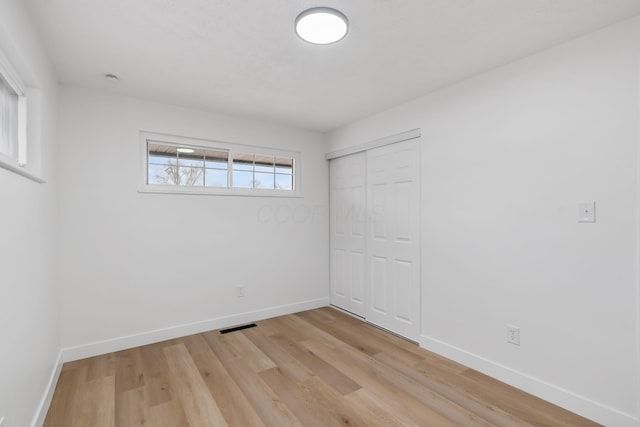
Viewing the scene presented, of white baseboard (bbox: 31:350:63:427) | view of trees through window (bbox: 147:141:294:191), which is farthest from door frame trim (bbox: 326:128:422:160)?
white baseboard (bbox: 31:350:63:427)

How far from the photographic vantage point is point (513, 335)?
231 cm

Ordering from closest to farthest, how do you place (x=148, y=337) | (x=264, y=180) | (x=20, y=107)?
(x=20, y=107), (x=148, y=337), (x=264, y=180)

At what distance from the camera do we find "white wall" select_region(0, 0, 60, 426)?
4.49 ft

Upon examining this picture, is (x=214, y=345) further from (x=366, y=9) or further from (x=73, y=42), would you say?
(x=366, y=9)

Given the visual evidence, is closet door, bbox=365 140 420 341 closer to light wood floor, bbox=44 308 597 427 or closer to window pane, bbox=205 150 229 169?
light wood floor, bbox=44 308 597 427

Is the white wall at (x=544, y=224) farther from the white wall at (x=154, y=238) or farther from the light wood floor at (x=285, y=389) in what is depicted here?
the white wall at (x=154, y=238)

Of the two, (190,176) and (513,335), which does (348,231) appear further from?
(513,335)

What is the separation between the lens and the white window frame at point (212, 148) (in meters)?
3.11

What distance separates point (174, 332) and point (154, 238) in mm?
987

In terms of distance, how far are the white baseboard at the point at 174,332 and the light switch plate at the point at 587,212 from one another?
9.93 feet

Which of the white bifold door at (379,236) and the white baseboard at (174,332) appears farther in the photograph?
the white bifold door at (379,236)

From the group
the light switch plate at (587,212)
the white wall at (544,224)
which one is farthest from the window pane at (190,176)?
the light switch plate at (587,212)

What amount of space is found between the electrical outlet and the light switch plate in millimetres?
893

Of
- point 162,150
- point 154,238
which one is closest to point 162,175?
point 162,150
